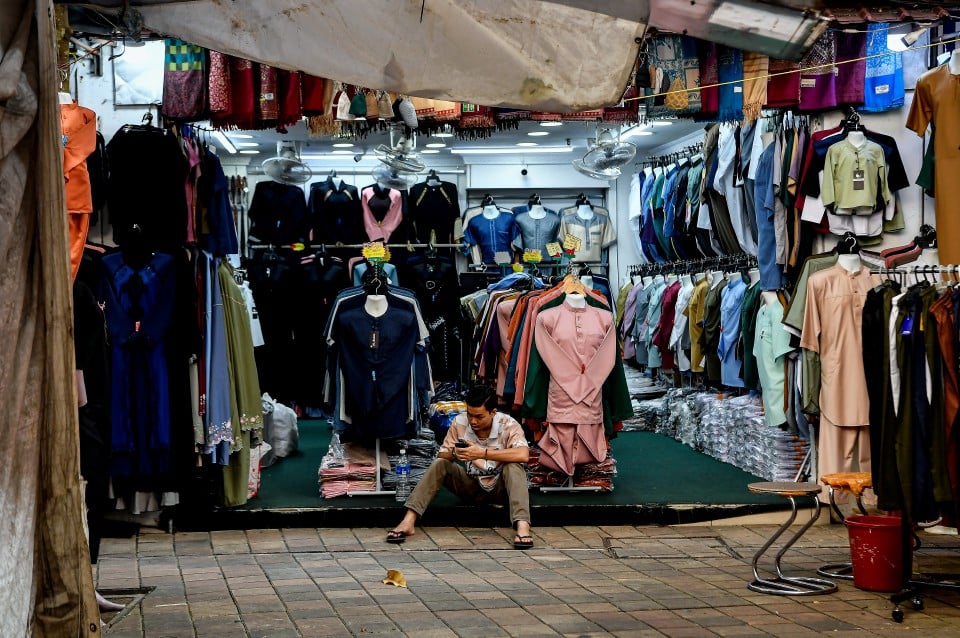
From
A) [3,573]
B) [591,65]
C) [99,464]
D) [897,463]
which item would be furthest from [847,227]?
[3,573]

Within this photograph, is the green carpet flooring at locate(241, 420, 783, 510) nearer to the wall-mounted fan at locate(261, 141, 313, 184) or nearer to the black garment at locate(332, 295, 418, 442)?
the black garment at locate(332, 295, 418, 442)

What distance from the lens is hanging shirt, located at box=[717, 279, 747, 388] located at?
30.6 feet

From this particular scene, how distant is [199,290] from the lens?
7.44 metres

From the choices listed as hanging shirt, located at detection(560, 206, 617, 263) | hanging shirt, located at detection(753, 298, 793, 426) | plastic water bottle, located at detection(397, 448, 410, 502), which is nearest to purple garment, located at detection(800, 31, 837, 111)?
hanging shirt, located at detection(753, 298, 793, 426)

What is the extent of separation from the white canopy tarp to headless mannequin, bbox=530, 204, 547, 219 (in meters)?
9.74

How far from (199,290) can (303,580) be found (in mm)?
2171

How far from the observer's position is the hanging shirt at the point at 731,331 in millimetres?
9328

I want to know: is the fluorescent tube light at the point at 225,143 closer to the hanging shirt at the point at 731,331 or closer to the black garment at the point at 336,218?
the black garment at the point at 336,218

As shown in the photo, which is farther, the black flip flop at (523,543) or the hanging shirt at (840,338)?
the hanging shirt at (840,338)

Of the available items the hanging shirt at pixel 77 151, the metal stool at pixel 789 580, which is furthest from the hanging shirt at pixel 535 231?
the hanging shirt at pixel 77 151

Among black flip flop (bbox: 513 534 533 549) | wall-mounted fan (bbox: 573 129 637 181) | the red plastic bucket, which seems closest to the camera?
the red plastic bucket

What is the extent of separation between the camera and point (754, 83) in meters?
6.84

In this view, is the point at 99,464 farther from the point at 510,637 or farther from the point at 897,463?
the point at 897,463

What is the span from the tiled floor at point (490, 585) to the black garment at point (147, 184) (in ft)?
6.52
